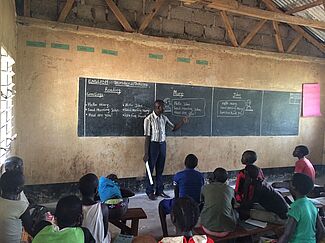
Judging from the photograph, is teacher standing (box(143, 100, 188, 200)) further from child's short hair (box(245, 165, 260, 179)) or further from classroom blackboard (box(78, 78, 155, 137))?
child's short hair (box(245, 165, 260, 179))

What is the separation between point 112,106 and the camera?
5113 millimetres

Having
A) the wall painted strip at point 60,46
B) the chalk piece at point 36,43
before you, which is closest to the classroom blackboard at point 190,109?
the wall painted strip at point 60,46

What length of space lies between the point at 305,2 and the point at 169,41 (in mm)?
2535

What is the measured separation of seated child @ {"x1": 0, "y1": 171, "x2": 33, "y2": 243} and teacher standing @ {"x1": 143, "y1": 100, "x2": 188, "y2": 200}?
3101 mm

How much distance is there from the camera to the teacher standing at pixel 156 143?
5.12m

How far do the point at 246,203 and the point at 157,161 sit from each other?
92.7 inches

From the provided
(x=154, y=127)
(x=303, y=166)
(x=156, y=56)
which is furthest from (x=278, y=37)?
(x=303, y=166)

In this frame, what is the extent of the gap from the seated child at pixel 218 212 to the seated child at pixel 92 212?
0.88 m

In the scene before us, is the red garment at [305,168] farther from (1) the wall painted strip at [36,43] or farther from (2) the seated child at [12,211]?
(1) the wall painted strip at [36,43]

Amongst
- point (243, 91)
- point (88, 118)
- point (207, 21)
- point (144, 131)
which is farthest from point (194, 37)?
point (88, 118)

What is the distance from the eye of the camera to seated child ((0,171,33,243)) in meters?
2.02

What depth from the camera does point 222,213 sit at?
Result: 270 centimetres

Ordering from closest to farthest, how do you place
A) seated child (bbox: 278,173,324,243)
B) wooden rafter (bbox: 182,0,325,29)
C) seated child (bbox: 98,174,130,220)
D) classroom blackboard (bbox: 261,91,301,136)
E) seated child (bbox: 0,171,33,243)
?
seated child (bbox: 0,171,33,243)
seated child (bbox: 278,173,324,243)
seated child (bbox: 98,174,130,220)
wooden rafter (bbox: 182,0,325,29)
classroom blackboard (bbox: 261,91,301,136)

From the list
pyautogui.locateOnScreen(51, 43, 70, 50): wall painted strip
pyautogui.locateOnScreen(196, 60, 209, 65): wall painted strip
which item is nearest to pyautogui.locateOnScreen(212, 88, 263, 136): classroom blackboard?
pyautogui.locateOnScreen(196, 60, 209, 65): wall painted strip
